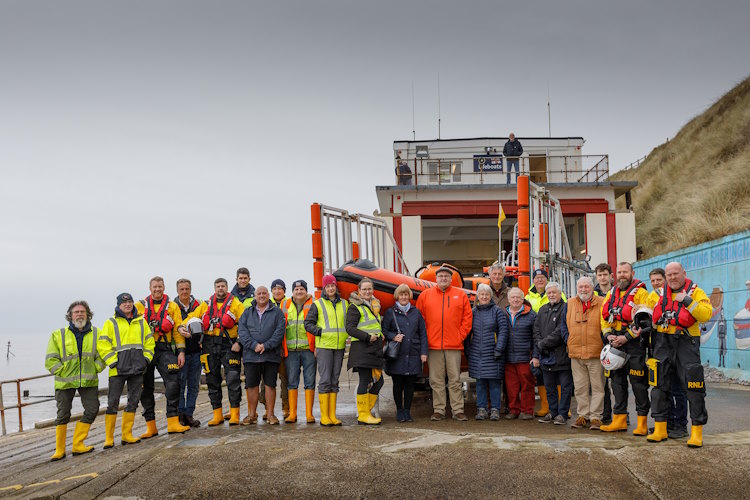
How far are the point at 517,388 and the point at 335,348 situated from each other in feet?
6.93

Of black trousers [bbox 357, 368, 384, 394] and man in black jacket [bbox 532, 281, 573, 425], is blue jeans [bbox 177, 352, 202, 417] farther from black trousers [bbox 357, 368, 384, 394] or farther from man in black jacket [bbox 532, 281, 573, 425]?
man in black jacket [bbox 532, 281, 573, 425]

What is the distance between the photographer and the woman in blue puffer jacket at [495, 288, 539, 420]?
733 centimetres

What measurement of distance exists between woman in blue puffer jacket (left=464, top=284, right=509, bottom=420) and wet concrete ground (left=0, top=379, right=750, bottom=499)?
815 millimetres

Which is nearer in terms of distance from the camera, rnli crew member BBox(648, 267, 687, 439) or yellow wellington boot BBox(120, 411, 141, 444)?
rnli crew member BBox(648, 267, 687, 439)

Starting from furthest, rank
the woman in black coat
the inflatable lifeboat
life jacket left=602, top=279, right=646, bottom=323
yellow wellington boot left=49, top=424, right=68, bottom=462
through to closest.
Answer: the inflatable lifeboat, the woman in black coat, yellow wellington boot left=49, top=424, right=68, bottom=462, life jacket left=602, top=279, right=646, bottom=323

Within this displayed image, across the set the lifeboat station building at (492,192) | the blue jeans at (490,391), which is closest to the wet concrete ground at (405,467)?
the blue jeans at (490,391)

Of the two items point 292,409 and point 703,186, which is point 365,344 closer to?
point 292,409

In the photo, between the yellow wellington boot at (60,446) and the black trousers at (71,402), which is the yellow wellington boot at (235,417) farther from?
the yellow wellington boot at (60,446)

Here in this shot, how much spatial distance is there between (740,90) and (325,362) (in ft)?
102

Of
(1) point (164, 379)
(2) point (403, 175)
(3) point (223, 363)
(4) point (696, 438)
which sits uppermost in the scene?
(2) point (403, 175)

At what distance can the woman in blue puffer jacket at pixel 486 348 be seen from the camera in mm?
7285

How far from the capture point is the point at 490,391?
24.3ft

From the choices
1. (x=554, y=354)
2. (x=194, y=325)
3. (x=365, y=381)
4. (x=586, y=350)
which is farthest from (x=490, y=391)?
(x=194, y=325)

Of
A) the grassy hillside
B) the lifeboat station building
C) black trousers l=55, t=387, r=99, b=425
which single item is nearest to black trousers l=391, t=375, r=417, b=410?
black trousers l=55, t=387, r=99, b=425
